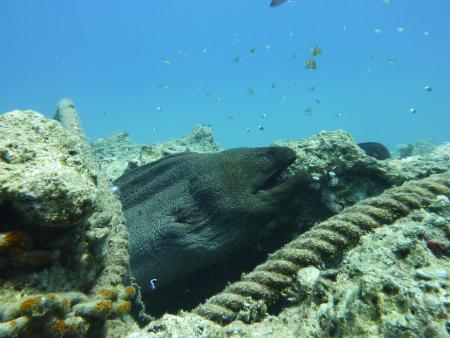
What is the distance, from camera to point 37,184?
7.07ft

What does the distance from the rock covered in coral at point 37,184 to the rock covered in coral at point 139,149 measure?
197 inches

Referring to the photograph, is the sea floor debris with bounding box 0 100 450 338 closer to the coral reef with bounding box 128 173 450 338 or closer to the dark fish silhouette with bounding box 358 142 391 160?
the coral reef with bounding box 128 173 450 338

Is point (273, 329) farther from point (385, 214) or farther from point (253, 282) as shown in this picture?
point (385, 214)

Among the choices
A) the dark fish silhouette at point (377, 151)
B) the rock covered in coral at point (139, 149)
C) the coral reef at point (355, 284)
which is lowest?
the coral reef at point (355, 284)

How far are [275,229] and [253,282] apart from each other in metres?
Answer: 1.80

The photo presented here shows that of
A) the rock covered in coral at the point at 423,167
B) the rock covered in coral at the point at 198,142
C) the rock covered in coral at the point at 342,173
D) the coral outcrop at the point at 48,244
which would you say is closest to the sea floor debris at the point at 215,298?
the coral outcrop at the point at 48,244

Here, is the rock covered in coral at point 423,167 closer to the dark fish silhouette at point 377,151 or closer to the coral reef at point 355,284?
the coral reef at point 355,284

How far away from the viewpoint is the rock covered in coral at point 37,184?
84.3 inches

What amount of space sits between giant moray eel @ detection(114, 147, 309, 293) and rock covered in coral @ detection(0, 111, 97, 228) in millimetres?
2239

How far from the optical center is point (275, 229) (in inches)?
189

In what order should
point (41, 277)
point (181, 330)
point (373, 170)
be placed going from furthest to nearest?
1. point (373, 170)
2. point (41, 277)
3. point (181, 330)

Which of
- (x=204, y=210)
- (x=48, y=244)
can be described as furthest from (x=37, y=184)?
(x=204, y=210)

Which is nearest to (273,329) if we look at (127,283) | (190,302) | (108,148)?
(127,283)

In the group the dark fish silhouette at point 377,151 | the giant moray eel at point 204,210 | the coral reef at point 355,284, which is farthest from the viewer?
the dark fish silhouette at point 377,151
